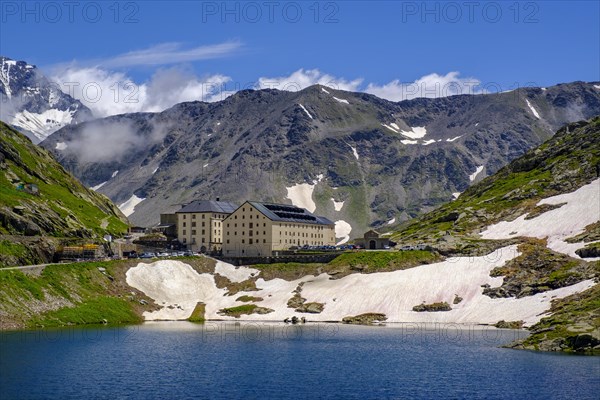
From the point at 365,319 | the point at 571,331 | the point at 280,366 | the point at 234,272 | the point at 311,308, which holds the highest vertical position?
the point at 234,272

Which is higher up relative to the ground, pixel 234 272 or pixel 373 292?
pixel 234 272

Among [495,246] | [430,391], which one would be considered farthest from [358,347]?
[495,246]

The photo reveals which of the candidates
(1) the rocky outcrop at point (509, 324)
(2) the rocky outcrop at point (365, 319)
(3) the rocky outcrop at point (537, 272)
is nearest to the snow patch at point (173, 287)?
(2) the rocky outcrop at point (365, 319)

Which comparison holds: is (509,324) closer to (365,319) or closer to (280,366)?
(365,319)

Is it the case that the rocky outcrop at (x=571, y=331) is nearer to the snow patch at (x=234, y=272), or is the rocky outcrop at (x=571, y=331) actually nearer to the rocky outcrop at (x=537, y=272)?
the rocky outcrop at (x=537, y=272)

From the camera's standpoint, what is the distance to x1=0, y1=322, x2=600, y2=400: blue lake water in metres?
84.5

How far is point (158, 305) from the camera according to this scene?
169 metres

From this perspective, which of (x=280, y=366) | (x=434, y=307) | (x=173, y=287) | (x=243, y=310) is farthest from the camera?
(x=173, y=287)

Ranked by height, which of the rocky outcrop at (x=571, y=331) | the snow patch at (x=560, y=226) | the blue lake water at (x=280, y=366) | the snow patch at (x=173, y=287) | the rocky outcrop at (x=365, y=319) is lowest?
the blue lake water at (x=280, y=366)

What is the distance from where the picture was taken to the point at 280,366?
334 feet

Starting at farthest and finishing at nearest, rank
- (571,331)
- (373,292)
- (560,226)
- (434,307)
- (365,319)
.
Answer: (560,226) → (373,292) → (365,319) → (434,307) → (571,331)

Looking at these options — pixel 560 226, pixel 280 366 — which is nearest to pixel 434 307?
pixel 560 226

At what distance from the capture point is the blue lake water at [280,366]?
84.5 meters

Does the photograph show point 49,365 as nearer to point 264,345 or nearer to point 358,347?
point 264,345
